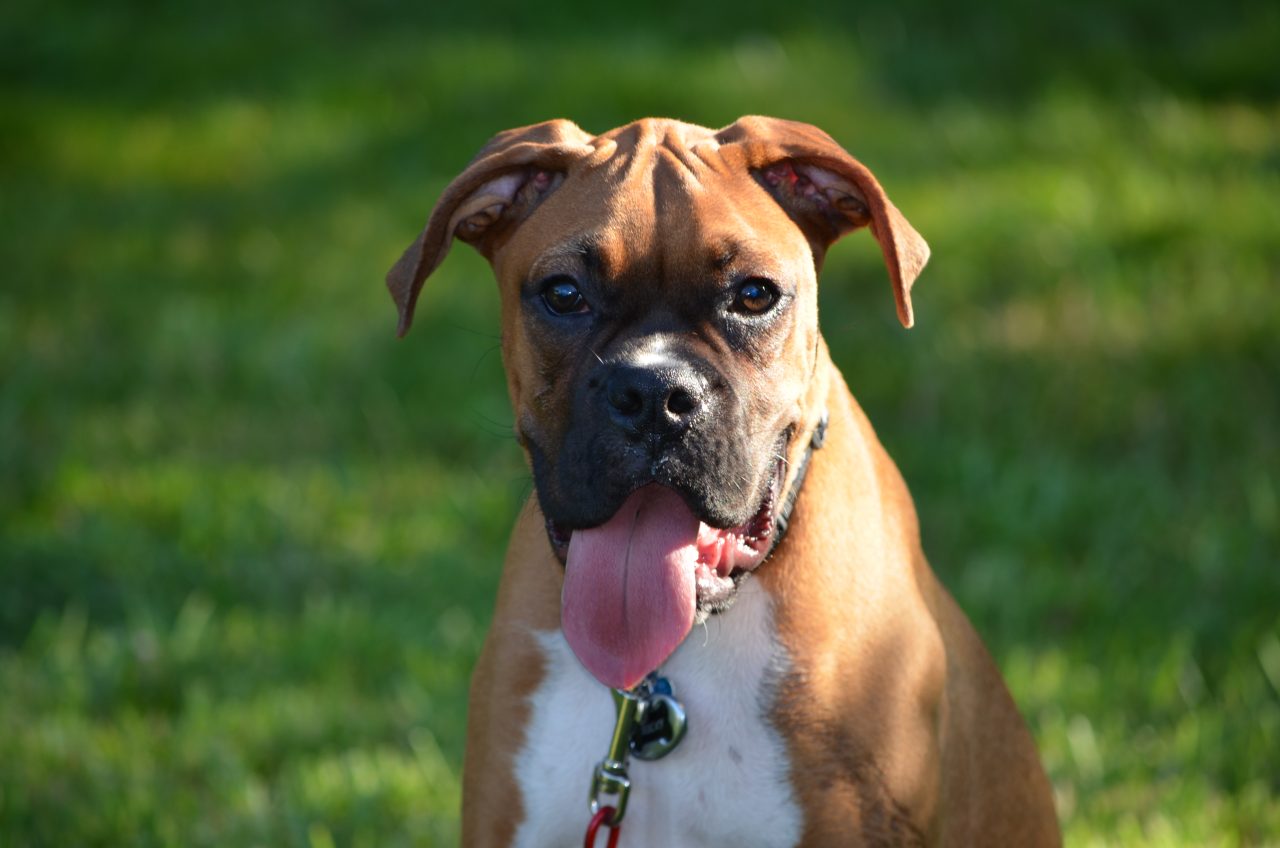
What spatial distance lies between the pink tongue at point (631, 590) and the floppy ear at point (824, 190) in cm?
76

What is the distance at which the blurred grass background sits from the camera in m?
5.36

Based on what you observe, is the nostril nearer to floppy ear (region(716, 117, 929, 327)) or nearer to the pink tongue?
the pink tongue

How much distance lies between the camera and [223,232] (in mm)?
9445

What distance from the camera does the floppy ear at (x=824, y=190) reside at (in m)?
3.83

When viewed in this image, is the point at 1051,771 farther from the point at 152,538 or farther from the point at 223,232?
the point at 223,232

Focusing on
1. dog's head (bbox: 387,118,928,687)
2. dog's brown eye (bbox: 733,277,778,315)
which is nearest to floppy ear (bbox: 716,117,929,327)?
dog's head (bbox: 387,118,928,687)

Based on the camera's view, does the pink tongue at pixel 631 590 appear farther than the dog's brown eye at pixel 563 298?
No

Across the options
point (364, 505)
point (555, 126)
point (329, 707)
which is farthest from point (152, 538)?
point (555, 126)

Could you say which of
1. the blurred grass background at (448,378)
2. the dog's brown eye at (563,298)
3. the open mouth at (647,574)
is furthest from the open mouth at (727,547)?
the blurred grass background at (448,378)

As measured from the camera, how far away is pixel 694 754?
3.78 metres

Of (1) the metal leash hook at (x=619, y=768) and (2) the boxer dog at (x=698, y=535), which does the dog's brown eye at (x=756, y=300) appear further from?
(1) the metal leash hook at (x=619, y=768)

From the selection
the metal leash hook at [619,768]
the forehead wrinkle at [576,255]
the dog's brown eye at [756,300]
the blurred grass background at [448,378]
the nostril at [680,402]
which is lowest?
the blurred grass background at [448,378]

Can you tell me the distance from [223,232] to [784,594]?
642 centimetres

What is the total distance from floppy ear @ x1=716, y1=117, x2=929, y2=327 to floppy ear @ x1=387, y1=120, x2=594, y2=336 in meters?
0.42
